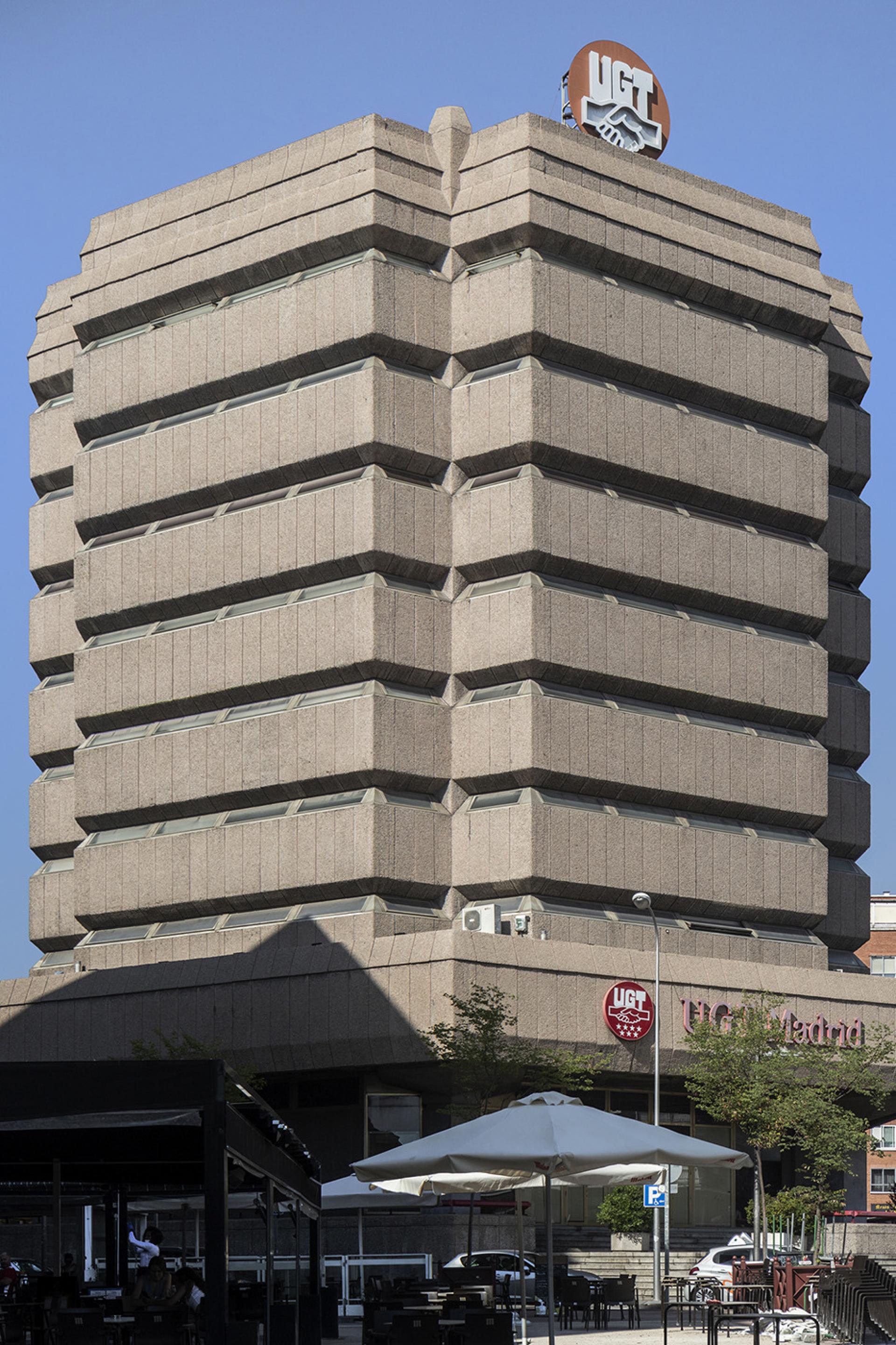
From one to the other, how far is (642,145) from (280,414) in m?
19.4

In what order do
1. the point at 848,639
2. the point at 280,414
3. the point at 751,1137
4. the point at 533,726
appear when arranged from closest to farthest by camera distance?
the point at 751,1137 → the point at 533,726 → the point at 280,414 → the point at 848,639

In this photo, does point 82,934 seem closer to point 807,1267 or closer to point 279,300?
point 279,300

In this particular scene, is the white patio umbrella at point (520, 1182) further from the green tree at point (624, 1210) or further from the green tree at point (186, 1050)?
the green tree at point (186, 1050)

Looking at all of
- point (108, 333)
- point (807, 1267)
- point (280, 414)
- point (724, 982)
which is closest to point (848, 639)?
point (724, 982)

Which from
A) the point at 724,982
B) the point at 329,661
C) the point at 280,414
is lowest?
the point at 724,982

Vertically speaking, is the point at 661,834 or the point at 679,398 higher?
the point at 679,398

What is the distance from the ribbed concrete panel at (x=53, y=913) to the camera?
283 ft

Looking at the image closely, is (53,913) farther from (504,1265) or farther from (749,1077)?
(504,1265)

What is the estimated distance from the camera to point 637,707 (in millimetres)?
77812

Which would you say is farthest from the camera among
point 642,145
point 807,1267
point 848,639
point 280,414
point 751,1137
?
point 848,639

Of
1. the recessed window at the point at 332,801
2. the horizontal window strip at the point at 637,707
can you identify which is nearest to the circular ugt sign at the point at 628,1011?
the horizontal window strip at the point at 637,707

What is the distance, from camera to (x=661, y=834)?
7706cm

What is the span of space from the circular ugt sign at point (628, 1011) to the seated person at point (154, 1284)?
133 feet

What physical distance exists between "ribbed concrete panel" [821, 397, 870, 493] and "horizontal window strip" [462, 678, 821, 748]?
14.0m
